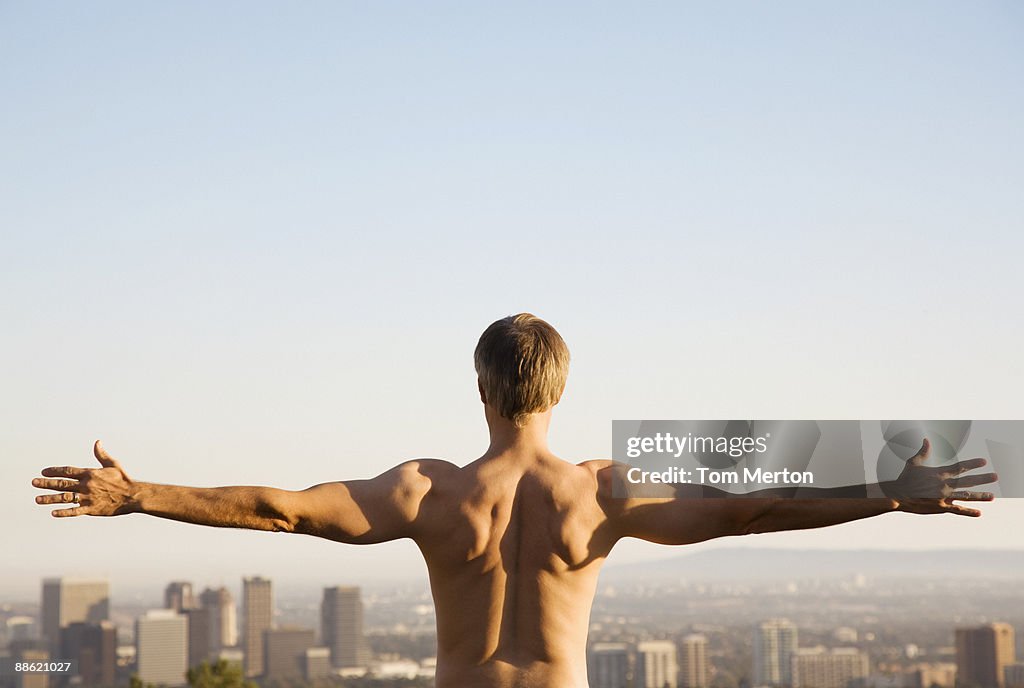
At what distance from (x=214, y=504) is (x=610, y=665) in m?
68.3

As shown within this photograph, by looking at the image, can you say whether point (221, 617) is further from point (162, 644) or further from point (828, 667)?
point (828, 667)

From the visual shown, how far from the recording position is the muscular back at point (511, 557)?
13.2 feet

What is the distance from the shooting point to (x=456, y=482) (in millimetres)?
4027

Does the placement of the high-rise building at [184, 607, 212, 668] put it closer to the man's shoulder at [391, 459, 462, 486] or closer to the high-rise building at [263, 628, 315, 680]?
the high-rise building at [263, 628, 315, 680]

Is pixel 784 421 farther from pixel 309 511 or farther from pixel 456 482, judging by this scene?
pixel 309 511

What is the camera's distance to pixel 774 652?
2879 inches

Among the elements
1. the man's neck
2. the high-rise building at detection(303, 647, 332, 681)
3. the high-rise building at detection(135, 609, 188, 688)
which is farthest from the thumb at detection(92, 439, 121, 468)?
the high-rise building at detection(135, 609, 188, 688)

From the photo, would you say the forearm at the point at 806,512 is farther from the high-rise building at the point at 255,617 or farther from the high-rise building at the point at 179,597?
the high-rise building at the point at 179,597

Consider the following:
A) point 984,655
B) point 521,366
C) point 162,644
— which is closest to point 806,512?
point 521,366

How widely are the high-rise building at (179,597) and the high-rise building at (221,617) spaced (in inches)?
35.5

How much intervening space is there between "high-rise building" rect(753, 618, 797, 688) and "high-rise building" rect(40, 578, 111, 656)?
137ft

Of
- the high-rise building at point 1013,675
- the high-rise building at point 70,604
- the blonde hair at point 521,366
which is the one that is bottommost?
the high-rise building at point 1013,675

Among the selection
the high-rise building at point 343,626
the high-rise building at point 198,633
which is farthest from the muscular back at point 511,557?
the high-rise building at point 198,633

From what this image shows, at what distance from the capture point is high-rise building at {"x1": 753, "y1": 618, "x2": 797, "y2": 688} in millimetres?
69250
